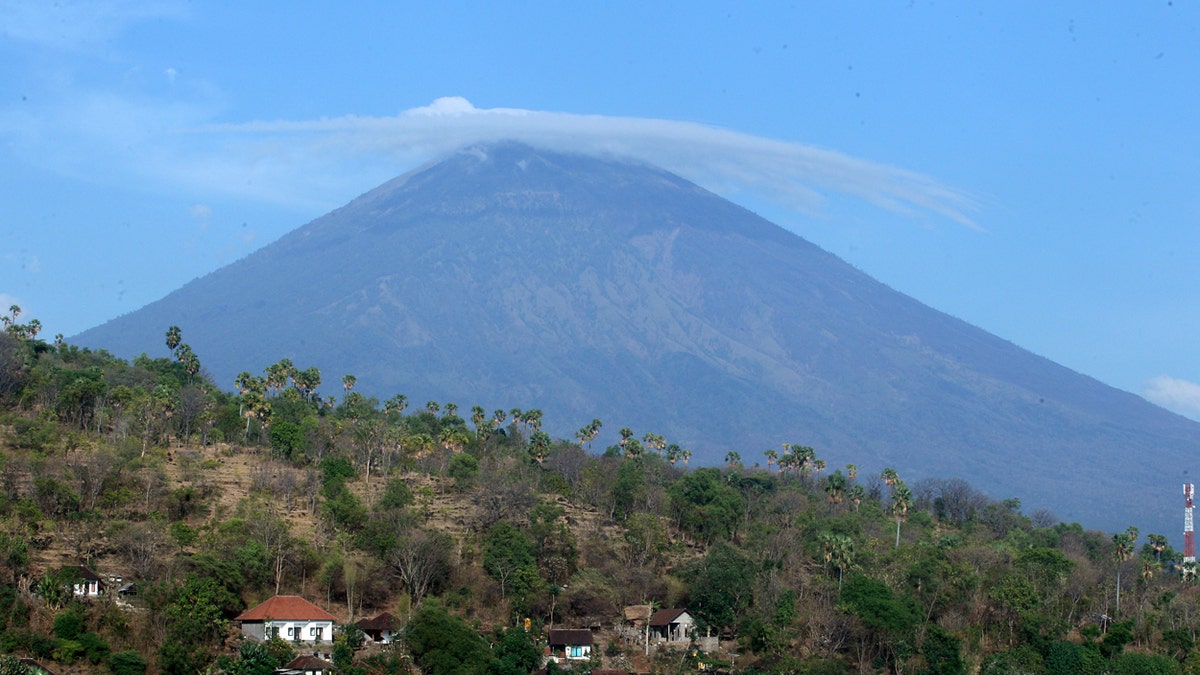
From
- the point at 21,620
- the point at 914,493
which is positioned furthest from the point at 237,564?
the point at 914,493

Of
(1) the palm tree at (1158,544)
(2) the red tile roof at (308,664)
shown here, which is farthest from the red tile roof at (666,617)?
(1) the palm tree at (1158,544)

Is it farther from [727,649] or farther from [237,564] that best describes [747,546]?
[237,564]

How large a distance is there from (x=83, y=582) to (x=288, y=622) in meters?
7.43

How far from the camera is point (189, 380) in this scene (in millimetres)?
102750

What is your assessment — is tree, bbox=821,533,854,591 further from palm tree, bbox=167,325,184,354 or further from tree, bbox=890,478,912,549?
palm tree, bbox=167,325,184,354

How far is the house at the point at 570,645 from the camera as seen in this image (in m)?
57.9

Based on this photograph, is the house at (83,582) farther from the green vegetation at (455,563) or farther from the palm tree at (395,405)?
the palm tree at (395,405)

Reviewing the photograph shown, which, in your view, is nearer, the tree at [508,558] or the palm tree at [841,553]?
the tree at [508,558]

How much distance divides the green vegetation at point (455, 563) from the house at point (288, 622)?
0.75 meters

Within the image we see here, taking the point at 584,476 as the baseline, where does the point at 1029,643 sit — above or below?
below

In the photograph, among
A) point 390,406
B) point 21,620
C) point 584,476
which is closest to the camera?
point 21,620

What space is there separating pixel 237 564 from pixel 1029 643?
105 ft

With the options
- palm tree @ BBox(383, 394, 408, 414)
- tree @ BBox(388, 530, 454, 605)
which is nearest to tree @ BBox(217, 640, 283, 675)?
tree @ BBox(388, 530, 454, 605)

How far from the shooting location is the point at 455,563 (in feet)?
207
